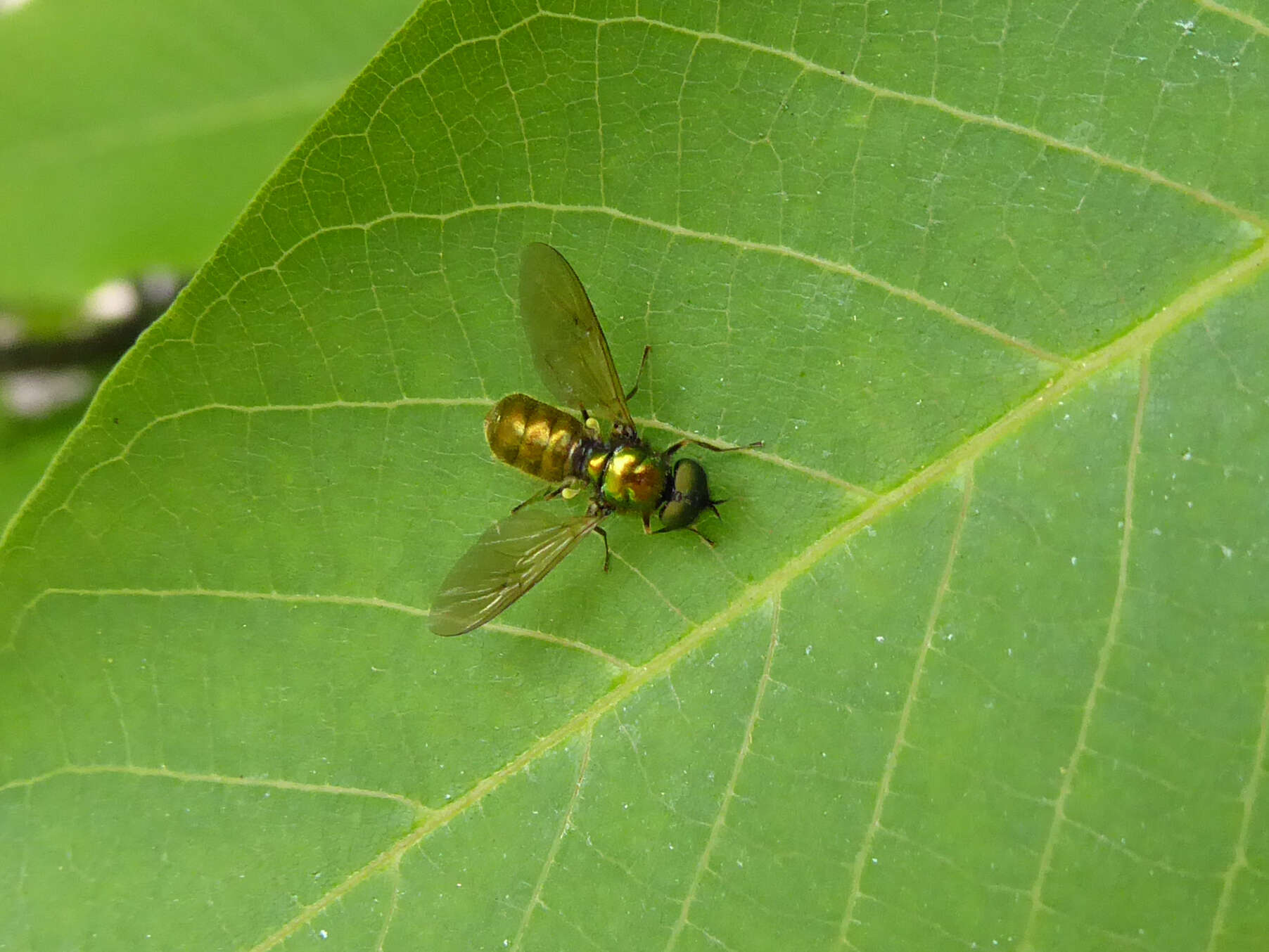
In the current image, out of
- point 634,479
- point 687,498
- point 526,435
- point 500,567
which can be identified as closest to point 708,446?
point 687,498

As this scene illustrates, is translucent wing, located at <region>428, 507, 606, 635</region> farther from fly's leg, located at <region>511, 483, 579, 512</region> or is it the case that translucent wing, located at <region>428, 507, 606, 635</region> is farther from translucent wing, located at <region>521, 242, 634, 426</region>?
translucent wing, located at <region>521, 242, 634, 426</region>

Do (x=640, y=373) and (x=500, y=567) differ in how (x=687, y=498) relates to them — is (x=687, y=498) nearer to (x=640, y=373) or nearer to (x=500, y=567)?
(x=640, y=373)

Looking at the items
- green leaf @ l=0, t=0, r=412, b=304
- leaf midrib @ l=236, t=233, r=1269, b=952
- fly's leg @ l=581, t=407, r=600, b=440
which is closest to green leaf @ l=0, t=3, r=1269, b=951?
leaf midrib @ l=236, t=233, r=1269, b=952

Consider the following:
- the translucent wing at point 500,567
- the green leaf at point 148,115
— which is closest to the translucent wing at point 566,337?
the translucent wing at point 500,567

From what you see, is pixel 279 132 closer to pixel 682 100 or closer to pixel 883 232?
pixel 682 100

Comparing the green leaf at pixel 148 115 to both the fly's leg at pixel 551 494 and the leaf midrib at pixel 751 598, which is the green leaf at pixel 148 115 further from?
the leaf midrib at pixel 751 598

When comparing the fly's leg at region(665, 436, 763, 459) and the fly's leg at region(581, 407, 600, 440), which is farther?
the fly's leg at region(581, 407, 600, 440)
